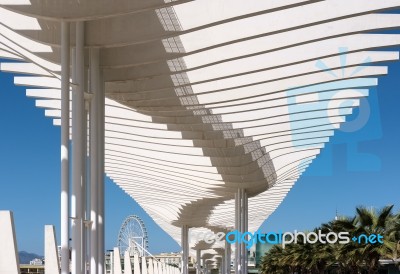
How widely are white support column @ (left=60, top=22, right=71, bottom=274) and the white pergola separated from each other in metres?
0.02

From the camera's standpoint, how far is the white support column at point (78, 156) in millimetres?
15969

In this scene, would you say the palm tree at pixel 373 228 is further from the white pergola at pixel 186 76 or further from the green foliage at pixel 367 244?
the white pergola at pixel 186 76

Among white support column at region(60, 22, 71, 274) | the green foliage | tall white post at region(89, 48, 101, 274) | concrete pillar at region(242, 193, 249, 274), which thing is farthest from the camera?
concrete pillar at region(242, 193, 249, 274)

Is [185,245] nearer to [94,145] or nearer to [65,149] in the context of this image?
[94,145]

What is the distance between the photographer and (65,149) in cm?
1570

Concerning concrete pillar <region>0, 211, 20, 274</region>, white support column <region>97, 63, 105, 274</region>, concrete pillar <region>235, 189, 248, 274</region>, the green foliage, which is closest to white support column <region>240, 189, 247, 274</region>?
concrete pillar <region>235, 189, 248, 274</region>

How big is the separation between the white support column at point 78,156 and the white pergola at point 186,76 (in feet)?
0.08

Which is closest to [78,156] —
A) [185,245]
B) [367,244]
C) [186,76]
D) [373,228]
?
[186,76]

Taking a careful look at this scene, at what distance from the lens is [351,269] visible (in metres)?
35.2

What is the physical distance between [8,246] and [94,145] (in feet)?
17.6

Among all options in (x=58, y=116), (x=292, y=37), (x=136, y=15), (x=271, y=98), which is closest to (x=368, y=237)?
(x=271, y=98)

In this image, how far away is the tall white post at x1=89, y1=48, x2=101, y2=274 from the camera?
17547mm

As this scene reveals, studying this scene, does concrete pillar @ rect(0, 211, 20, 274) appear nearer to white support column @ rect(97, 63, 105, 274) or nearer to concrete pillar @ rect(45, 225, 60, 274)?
concrete pillar @ rect(45, 225, 60, 274)

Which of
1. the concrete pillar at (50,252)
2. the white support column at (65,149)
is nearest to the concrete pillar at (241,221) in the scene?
the concrete pillar at (50,252)
